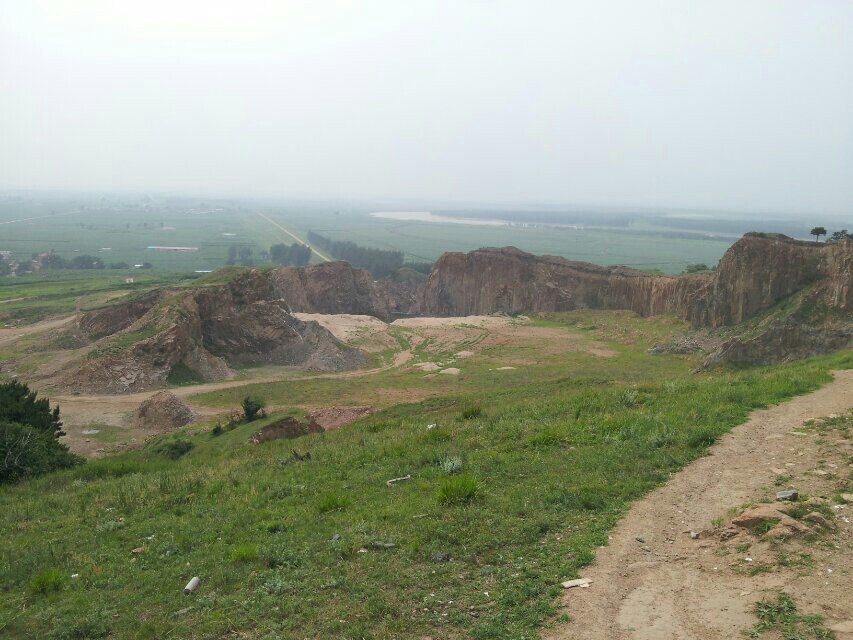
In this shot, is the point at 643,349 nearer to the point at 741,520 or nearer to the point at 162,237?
the point at 741,520

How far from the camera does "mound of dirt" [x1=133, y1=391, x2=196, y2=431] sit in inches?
1052

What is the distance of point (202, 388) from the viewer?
114 feet

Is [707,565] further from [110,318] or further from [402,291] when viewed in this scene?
[402,291]

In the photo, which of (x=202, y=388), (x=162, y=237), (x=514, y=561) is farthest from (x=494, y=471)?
(x=162, y=237)

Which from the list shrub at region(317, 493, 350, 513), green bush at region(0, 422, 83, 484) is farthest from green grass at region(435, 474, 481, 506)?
green bush at region(0, 422, 83, 484)

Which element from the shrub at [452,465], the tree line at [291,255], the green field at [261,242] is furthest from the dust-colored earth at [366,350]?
the tree line at [291,255]

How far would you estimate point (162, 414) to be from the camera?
88.9 ft

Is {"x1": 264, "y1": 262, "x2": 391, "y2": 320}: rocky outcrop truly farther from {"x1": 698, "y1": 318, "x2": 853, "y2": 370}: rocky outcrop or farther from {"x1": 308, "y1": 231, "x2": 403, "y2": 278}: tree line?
{"x1": 698, "y1": 318, "x2": 853, "y2": 370}: rocky outcrop

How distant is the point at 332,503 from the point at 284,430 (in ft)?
30.2

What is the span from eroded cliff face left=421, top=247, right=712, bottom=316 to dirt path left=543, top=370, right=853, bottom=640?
1633 inches

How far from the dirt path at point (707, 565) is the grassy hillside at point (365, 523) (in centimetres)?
35

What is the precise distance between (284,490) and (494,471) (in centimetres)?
375

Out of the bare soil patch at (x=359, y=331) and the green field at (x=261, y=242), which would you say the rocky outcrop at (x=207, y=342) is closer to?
the bare soil patch at (x=359, y=331)

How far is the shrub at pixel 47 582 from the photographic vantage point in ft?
25.1
